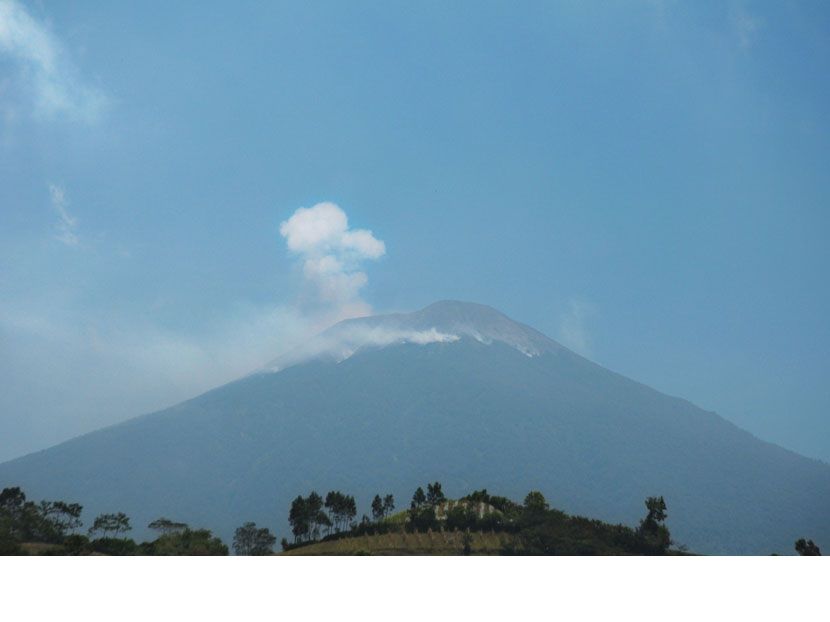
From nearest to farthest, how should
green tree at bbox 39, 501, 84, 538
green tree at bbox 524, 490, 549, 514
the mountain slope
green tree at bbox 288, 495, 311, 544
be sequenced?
1. green tree at bbox 524, 490, 549, 514
2. green tree at bbox 39, 501, 84, 538
3. green tree at bbox 288, 495, 311, 544
4. the mountain slope

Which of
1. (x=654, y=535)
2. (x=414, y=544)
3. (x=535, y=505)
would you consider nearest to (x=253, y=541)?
(x=414, y=544)

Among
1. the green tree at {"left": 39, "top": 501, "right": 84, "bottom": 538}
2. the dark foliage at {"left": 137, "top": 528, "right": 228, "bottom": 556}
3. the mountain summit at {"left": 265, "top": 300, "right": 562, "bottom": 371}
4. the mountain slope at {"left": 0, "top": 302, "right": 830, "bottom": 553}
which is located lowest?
the dark foliage at {"left": 137, "top": 528, "right": 228, "bottom": 556}

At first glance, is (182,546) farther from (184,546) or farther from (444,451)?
(444,451)

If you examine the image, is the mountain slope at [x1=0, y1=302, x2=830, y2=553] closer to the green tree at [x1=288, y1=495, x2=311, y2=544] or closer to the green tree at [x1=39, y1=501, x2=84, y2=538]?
the green tree at [x1=288, y1=495, x2=311, y2=544]

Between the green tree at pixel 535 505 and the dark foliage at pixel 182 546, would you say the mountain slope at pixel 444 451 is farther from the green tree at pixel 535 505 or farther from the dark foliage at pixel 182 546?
the dark foliage at pixel 182 546

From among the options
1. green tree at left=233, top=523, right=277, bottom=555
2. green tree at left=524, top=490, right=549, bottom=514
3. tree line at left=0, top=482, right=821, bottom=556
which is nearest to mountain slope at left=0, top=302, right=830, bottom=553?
green tree at left=233, top=523, right=277, bottom=555

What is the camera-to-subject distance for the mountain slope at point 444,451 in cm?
4088

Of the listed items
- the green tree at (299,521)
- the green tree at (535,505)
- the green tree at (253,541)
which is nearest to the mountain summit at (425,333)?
the green tree at (253,541)

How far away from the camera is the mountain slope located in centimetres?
4088

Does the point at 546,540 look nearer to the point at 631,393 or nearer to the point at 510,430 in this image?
the point at 510,430
